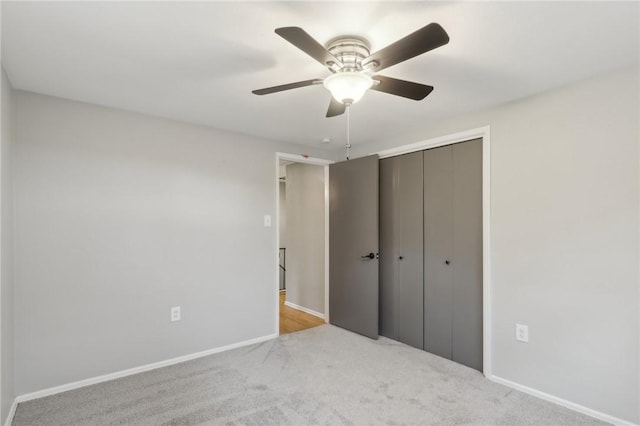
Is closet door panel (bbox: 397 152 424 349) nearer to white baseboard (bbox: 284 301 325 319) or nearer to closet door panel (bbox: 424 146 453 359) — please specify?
closet door panel (bbox: 424 146 453 359)

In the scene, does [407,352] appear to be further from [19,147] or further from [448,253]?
[19,147]

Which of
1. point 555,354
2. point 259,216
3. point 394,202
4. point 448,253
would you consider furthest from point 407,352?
point 259,216

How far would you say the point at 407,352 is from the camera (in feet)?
10.5

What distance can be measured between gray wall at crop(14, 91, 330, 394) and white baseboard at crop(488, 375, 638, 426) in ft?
7.35

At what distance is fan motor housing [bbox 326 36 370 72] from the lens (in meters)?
1.67

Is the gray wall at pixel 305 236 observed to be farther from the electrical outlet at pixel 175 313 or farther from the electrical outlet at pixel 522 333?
the electrical outlet at pixel 522 333

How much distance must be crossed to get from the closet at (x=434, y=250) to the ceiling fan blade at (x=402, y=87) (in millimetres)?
1343

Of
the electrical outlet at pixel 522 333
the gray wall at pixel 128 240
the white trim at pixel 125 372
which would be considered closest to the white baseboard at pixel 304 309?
the gray wall at pixel 128 240

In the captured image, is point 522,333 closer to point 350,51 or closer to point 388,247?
point 388,247

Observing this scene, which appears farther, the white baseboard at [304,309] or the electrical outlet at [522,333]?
the white baseboard at [304,309]

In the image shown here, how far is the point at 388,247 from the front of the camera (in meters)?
3.64

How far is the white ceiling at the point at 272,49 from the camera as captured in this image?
1.48 metres

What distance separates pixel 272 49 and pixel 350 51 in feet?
1.41

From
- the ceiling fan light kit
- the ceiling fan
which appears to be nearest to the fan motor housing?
the ceiling fan
